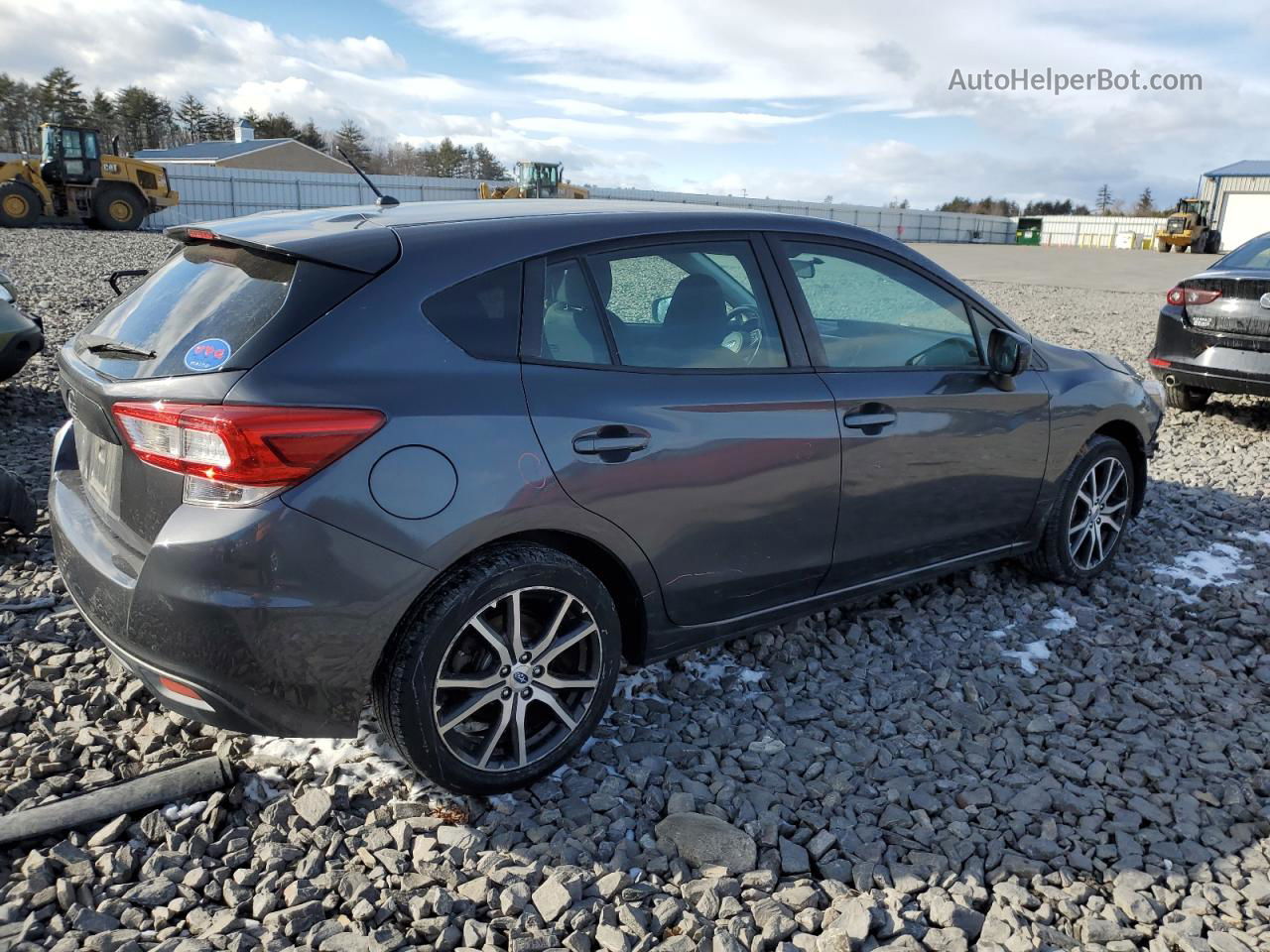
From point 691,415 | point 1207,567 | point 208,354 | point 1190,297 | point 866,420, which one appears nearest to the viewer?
point 208,354

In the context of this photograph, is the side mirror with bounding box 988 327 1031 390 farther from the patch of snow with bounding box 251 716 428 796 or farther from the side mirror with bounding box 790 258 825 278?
the patch of snow with bounding box 251 716 428 796

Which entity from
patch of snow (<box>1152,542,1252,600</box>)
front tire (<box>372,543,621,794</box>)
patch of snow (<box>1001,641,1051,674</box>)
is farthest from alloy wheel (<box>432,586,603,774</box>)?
patch of snow (<box>1152,542,1252,600</box>)

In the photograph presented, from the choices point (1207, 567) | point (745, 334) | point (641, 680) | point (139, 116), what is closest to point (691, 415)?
point (745, 334)

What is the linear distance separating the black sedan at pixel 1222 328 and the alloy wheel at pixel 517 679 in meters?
6.44

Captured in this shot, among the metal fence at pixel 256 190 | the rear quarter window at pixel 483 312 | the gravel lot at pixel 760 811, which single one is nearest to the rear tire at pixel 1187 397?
the gravel lot at pixel 760 811

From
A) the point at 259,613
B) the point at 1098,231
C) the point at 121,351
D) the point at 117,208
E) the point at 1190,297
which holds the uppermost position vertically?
the point at 1098,231

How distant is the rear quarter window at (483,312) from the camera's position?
2713 millimetres

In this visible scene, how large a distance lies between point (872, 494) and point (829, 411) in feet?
1.28

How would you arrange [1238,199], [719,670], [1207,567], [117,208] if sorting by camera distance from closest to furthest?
1. [719,670]
2. [1207,567]
3. [117,208]
4. [1238,199]

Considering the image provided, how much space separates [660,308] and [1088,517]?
8.39 feet

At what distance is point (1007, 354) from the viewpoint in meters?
3.94

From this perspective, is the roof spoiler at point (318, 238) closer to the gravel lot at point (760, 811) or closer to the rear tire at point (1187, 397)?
the gravel lot at point (760, 811)

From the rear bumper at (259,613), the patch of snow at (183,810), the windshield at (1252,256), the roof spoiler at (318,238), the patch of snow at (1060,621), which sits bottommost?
the patch of snow at (183,810)

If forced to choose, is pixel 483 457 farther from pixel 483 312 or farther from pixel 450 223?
pixel 450 223
